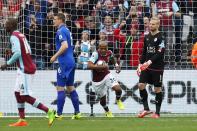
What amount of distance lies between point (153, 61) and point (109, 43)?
363 cm

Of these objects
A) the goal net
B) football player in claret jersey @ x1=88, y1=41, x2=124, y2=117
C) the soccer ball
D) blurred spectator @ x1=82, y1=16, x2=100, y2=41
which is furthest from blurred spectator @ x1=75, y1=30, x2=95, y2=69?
the soccer ball

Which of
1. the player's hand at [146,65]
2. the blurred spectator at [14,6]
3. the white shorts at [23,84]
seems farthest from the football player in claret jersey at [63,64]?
the blurred spectator at [14,6]

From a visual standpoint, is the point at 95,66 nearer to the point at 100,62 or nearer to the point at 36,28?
the point at 100,62

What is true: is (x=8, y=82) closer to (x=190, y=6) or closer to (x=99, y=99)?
(x=99, y=99)

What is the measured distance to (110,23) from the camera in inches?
739

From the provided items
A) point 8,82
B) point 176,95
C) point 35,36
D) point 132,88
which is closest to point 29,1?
point 35,36

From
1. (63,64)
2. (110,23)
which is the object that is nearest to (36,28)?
(110,23)

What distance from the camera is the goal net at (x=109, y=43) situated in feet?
59.3

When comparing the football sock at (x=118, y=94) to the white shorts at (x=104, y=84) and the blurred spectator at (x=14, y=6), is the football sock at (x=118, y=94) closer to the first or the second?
the white shorts at (x=104, y=84)

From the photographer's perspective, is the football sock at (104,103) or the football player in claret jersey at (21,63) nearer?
the football player in claret jersey at (21,63)

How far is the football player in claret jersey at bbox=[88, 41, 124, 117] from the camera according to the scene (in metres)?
16.5

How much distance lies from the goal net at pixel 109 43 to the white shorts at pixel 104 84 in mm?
1019

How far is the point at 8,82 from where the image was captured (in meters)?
18.1

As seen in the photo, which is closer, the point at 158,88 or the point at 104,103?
the point at 158,88
